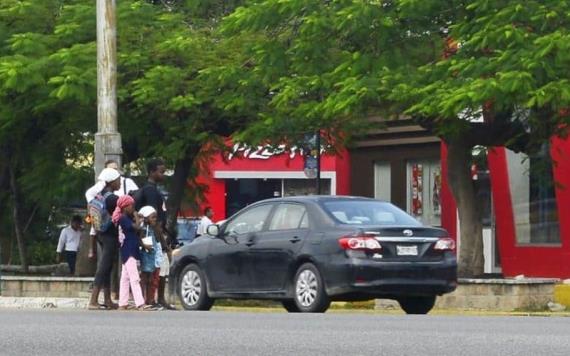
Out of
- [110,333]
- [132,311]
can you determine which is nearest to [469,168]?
[132,311]

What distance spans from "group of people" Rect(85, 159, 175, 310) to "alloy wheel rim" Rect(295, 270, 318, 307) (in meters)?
1.85

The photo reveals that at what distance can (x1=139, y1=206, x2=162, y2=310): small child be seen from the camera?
67.4ft

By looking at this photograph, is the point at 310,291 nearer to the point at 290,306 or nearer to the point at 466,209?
the point at 290,306

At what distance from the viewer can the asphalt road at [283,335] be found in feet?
41.9

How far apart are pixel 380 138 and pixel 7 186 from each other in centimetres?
1040

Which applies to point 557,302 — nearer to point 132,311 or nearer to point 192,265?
point 192,265

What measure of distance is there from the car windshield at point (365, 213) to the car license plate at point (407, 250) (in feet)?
1.50

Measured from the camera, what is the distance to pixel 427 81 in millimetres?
26844

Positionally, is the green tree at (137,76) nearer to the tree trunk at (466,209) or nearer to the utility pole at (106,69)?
the utility pole at (106,69)

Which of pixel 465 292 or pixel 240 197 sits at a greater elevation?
pixel 240 197

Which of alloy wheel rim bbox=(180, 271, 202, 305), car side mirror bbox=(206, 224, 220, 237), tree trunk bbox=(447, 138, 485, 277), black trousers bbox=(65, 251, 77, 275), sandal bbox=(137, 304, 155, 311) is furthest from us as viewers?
black trousers bbox=(65, 251, 77, 275)

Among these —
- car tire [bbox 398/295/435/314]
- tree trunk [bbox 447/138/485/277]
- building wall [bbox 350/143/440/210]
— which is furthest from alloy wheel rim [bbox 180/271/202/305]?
building wall [bbox 350/143/440/210]

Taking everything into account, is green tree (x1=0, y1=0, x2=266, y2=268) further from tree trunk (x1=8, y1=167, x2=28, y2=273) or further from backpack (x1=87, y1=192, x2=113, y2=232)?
backpack (x1=87, y1=192, x2=113, y2=232)

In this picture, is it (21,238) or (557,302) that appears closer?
(557,302)
